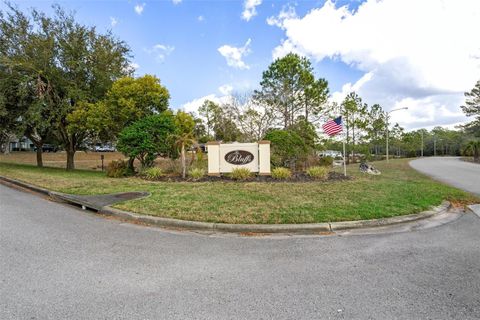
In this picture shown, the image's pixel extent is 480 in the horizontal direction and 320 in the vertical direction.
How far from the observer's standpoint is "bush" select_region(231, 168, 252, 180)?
1079 cm

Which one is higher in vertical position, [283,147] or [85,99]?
[85,99]

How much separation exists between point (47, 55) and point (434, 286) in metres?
19.7

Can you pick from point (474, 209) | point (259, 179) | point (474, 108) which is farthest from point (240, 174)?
point (474, 108)

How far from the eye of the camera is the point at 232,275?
3.27 meters

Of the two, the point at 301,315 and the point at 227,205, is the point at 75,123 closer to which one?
the point at 227,205

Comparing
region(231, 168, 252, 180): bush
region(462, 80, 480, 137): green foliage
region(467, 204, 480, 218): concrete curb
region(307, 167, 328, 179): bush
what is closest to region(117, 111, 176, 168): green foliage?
region(231, 168, 252, 180): bush

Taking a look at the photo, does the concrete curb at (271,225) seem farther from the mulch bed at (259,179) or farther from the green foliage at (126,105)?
the green foliage at (126,105)

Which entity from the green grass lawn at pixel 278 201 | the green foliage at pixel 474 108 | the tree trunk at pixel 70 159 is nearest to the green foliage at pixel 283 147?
the green grass lawn at pixel 278 201

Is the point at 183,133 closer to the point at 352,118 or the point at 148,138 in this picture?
the point at 148,138

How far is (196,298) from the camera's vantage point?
2746 mm

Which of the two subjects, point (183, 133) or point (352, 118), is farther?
point (352, 118)

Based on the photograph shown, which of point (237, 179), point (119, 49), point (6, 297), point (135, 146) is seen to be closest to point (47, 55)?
point (119, 49)

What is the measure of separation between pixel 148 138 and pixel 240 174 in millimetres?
4748

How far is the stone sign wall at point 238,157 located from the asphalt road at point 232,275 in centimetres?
665
